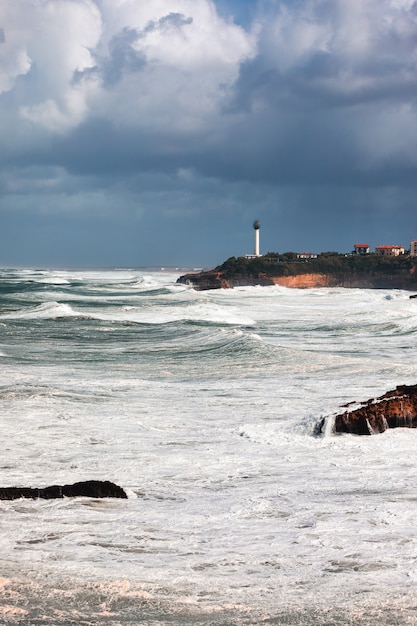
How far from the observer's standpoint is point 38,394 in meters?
15.2

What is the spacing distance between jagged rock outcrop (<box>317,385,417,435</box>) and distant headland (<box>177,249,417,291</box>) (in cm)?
9190

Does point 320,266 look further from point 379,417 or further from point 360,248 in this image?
point 379,417

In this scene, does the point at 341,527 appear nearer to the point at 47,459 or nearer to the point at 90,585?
the point at 90,585

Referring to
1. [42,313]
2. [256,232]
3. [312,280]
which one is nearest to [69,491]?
[42,313]

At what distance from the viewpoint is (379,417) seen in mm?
12008

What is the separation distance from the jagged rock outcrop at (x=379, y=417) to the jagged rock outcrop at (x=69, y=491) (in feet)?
13.6

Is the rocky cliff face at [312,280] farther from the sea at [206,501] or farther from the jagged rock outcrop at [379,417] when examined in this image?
the jagged rock outcrop at [379,417]

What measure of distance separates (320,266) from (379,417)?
4229 inches

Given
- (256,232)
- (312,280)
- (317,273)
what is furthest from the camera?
(256,232)

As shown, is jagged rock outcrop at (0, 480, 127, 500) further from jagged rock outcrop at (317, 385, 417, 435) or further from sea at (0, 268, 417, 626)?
jagged rock outcrop at (317, 385, 417, 435)

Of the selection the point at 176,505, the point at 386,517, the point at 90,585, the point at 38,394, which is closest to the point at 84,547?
the point at 90,585

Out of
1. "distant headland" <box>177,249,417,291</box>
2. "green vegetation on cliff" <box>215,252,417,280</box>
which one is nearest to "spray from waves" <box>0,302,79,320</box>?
"distant headland" <box>177,249,417,291</box>

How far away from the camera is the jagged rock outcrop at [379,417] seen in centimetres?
1184

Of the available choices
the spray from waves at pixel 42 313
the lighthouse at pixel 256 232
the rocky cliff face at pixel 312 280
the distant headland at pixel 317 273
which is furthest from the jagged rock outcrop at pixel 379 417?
the lighthouse at pixel 256 232
